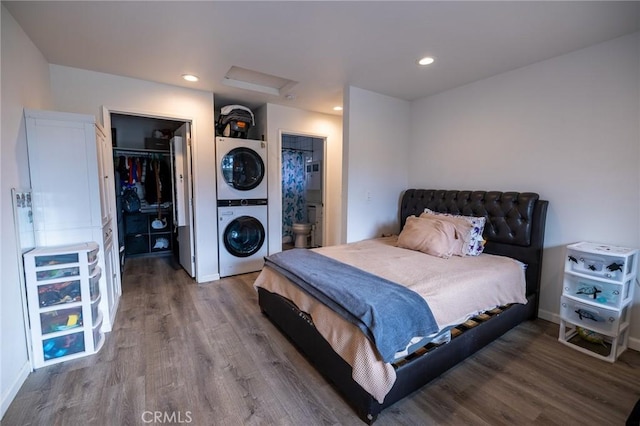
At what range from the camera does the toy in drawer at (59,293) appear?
1971 millimetres

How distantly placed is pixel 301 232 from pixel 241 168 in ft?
6.20

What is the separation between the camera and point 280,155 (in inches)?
161

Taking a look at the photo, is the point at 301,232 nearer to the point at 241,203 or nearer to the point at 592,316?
the point at 241,203

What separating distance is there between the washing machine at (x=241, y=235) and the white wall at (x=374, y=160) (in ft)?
4.39

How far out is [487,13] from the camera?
6.01ft

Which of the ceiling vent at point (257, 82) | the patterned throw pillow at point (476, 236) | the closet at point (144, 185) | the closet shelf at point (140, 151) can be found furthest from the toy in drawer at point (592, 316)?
the closet shelf at point (140, 151)

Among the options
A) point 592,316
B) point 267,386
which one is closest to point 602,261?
point 592,316

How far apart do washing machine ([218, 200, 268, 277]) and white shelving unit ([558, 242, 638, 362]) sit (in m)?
3.32

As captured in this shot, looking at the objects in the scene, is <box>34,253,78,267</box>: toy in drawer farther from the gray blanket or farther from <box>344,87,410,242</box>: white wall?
<box>344,87,410,242</box>: white wall

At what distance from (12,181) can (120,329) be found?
1.41 m

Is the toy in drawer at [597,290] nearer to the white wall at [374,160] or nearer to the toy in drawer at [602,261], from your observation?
the toy in drawer at [602,261]

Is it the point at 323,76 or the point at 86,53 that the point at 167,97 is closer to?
the point at 86,53

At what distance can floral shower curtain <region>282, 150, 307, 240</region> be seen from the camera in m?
5.59

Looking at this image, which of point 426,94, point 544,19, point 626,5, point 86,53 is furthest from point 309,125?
point 626,5
